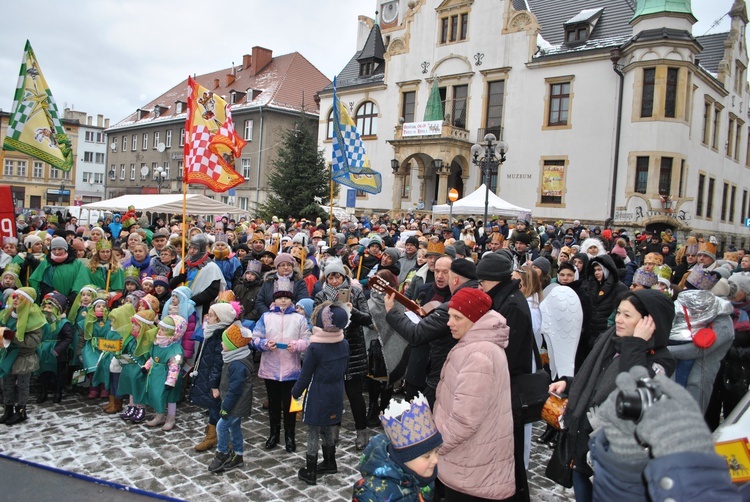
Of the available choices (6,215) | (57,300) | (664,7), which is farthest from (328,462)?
(664,7)

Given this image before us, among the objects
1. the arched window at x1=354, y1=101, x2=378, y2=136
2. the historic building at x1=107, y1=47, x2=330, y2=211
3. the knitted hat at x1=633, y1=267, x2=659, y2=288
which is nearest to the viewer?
the knitted hat at x1=633, y1=267, x2=659, y2=288

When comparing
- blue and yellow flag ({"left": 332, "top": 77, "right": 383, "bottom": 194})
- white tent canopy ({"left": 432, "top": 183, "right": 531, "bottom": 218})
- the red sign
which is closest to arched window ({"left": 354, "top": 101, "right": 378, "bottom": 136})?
white tent canopy ({"left": 432, "top": 183, "right": 531, "bottom": 218})

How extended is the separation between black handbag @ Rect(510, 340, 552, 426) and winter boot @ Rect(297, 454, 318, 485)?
202 centimetres

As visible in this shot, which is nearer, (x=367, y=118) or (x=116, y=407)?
(x=116, y=407)

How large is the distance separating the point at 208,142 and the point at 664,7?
74.2 feet

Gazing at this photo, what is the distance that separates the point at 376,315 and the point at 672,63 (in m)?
24.7

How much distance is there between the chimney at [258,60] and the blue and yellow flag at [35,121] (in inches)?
1518

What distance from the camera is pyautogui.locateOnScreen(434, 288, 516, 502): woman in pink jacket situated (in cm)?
315

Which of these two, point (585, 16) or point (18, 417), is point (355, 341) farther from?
point (585, 16)

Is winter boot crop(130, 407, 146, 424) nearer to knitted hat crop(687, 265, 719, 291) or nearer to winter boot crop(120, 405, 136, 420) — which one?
winter boot crop(120, 405, 136, 420)

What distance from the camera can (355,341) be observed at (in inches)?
229

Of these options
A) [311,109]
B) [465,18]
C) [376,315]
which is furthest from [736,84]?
[376,315]

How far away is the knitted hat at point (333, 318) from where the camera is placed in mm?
5012

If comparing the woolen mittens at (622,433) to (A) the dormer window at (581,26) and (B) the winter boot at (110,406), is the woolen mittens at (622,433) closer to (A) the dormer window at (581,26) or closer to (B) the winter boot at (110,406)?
(B) the winter boot at (110,406)
